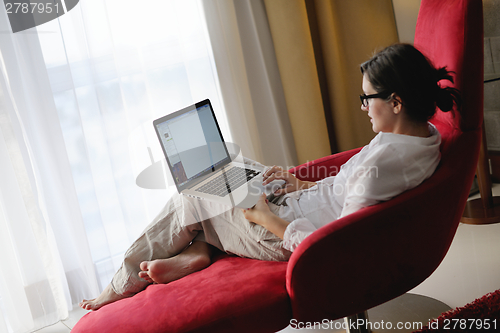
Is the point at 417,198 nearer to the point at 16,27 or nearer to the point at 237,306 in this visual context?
the point at 237,306

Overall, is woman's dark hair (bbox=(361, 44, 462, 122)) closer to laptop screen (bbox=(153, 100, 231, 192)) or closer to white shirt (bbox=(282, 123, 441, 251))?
white shirt (bbox=(282, 123, 441, 251))

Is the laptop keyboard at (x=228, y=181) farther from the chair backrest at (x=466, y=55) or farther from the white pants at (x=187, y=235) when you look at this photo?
the chair backrest at (x=466, y=55)

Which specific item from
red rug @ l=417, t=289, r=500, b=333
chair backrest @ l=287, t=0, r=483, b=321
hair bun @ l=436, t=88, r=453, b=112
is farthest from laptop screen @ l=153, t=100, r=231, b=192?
red rug @ l=417, t=289, r=500, b=333

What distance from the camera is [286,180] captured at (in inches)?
59.7

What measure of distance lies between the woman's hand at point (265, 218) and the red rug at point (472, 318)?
551 mm

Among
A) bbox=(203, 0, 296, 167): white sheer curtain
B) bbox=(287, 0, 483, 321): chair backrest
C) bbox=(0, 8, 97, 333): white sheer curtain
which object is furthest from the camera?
bbox=(203, 0, 296, 167): white sheer curtain

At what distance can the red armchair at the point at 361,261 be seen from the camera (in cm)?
101

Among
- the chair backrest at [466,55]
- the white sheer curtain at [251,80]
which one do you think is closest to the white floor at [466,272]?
the chair backrest at [466,55]

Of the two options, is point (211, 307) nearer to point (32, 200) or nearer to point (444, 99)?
point (444, 99)

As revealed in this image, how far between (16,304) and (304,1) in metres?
2.16

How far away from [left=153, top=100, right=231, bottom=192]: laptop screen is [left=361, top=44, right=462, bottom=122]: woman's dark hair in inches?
24.6

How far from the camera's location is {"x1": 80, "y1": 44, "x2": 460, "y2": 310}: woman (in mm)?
1074

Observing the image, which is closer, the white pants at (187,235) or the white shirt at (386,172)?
the white shirt at (386,172)

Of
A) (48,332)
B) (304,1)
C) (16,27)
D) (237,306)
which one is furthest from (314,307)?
(304,1)
